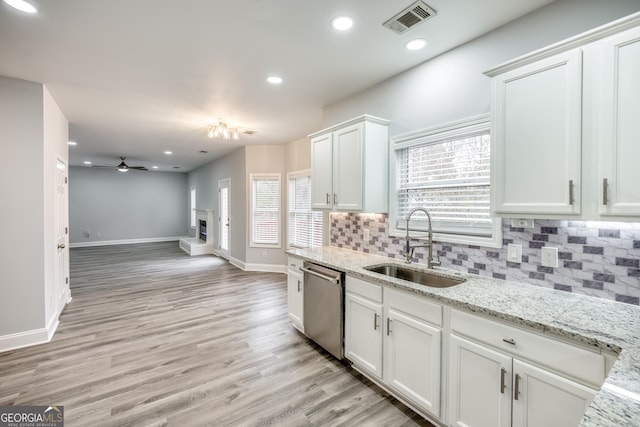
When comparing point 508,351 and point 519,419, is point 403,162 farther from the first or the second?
point 519,419

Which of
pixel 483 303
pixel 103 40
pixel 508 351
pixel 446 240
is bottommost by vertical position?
pixel 508 351

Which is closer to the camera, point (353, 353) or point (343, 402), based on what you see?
point (343, 402)

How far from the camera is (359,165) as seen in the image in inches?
113

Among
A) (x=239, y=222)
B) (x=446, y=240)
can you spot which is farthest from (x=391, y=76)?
(x=239, y=222)

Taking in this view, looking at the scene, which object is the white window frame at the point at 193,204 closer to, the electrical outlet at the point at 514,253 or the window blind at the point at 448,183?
the window blind at the point at 448,183

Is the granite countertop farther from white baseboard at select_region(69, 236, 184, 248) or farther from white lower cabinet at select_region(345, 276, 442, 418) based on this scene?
white baseboard at select_region(69, 236, 184, 248)

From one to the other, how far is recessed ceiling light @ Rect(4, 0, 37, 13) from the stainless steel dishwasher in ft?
9.31

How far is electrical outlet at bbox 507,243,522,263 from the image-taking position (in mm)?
1986

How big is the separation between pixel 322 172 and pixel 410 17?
1.76 metres

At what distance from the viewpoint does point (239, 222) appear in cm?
680

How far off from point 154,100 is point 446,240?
3719 mm

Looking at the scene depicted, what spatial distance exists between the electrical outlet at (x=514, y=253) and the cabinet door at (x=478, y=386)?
74 cm

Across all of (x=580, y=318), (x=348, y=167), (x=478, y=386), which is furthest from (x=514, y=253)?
(x=348, y=167)

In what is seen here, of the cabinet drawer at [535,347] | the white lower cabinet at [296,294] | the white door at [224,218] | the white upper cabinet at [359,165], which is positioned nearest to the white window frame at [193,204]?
the white door at [224,218]
